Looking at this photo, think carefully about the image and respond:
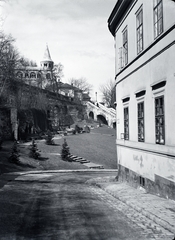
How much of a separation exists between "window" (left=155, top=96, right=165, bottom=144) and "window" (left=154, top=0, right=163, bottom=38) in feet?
7.72

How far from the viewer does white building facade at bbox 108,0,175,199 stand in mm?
10656

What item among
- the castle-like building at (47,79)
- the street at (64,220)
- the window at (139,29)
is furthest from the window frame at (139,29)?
the castle-like building at (47,79)

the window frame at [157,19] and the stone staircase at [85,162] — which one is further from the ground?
Result: the window frame at [157,19]

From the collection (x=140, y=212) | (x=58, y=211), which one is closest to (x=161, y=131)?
(x=140, y=212)

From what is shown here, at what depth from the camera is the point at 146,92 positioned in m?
13.0

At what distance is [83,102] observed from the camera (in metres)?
87.9

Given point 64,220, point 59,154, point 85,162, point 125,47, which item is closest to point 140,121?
point 125,47

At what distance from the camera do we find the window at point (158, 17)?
11.3 meters

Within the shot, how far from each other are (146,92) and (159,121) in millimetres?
1743

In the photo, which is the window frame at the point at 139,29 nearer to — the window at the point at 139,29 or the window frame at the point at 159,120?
the window at the point at 139,29

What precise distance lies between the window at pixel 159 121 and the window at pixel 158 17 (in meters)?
2.35

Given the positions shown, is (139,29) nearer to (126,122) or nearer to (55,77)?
(126,122)

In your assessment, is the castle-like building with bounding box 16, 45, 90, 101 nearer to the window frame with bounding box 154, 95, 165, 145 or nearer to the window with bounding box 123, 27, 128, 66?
the window with bounding box 123, 27, 128, 66

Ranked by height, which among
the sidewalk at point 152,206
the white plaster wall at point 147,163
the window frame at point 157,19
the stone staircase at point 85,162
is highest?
the window frame at point 157,19
